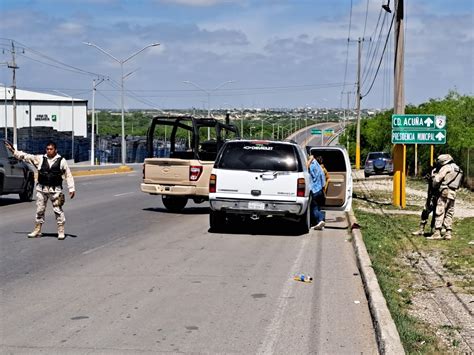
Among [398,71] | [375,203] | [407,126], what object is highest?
[398,71]

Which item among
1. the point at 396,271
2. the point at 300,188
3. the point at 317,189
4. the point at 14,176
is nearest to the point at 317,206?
the point at 317,189

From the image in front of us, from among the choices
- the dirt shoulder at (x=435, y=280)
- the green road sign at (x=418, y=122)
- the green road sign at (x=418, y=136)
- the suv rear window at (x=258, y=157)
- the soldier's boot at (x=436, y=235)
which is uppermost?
the green road sign at (x=418, y=122)

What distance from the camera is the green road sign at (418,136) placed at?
2286 centimetres

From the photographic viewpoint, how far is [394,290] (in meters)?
9.90

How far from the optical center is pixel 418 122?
22938mm

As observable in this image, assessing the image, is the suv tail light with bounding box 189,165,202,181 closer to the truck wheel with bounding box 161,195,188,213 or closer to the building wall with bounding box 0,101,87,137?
the truck wheel with bounding box 161,195,188,213

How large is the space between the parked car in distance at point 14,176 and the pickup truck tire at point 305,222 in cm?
887

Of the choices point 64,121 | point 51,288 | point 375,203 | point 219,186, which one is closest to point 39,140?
point 64,121

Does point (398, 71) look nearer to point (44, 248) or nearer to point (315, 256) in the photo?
point (315, 256)

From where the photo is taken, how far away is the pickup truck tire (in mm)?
16234

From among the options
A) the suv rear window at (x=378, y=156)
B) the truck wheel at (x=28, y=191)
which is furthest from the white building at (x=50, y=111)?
the truck wheel at (x=28, y=191)

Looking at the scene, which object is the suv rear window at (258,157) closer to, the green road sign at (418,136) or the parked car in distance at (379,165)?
the green road sign at (418,136)

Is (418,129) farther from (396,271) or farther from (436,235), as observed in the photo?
(396,271)

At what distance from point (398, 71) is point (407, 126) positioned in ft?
5.93
